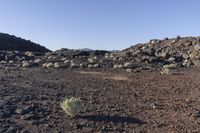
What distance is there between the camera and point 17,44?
79.2m

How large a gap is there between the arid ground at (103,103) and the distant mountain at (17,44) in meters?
46.0

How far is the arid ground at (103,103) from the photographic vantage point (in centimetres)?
1811

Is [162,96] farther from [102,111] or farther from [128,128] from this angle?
[128,128]

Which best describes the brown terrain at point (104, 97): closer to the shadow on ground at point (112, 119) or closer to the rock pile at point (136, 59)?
the shadow on ground at point (112, 119)

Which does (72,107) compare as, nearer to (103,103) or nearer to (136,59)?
(103,103)

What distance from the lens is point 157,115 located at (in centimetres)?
1938

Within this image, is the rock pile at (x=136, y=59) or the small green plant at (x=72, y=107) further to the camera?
the rock pile at (x=136, y=59)

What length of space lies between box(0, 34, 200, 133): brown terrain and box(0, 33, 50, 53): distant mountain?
39.1m

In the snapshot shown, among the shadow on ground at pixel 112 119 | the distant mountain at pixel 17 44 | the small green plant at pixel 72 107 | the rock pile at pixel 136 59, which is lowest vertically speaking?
the shadow on ground at pixel 112 119

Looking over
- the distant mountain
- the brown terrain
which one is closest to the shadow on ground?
the brown terrain

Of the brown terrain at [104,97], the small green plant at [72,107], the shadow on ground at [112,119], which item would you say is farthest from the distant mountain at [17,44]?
the shadow on ground at [112,119]

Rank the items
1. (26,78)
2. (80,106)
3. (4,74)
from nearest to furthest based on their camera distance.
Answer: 1. (80,106)
2. (26,78)
3. (4,74)

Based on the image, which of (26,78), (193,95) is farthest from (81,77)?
(193,95)

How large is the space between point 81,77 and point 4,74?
15.6ft
